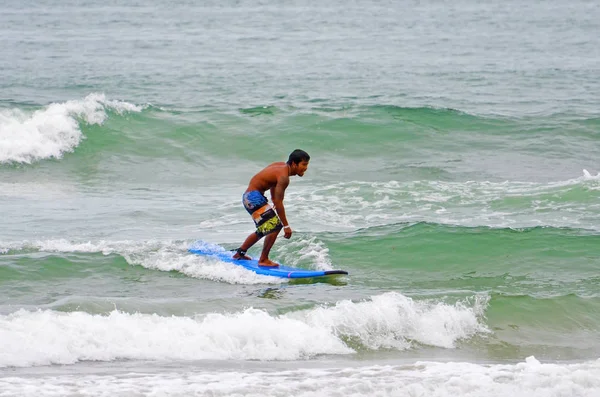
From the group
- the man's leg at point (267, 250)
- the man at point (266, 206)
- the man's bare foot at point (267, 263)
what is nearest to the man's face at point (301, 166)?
the man at point (266, 206)

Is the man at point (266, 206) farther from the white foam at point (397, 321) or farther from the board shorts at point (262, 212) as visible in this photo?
the white foam at point (397, 321)

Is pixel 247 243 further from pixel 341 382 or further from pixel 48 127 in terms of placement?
pixel 48 127

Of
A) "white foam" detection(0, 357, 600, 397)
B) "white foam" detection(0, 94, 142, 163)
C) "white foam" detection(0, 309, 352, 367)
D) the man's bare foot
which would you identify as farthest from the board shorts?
"white foam" detection(0, 94, 142, 163)

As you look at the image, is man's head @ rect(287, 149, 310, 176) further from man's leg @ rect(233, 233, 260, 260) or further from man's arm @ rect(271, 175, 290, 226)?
man's leg @ rect(233, 233, 260, 260)

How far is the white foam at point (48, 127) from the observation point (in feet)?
56.6

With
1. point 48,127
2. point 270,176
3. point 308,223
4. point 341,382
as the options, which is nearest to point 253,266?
point 270,176

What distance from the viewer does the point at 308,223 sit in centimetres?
1234

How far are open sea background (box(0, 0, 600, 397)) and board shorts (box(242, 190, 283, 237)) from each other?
23.1 inches

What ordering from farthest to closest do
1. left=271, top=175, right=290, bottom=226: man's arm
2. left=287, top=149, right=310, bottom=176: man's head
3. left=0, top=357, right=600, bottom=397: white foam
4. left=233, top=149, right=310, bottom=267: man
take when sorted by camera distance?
left=233, top=149, right=310, bottom=267: man → left=271, top=175, right=290, bottom=226: man's arm → left=287, top=149, right=310, bottom=176: man's head → left=0, top=357, right=600, bottom=397: white foam

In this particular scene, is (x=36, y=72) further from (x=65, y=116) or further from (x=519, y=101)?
(x=519, y=101)

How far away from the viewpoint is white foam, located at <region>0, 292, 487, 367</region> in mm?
7355

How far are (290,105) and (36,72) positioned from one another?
905 centimetres

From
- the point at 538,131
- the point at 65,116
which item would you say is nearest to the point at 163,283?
the point at 65,116

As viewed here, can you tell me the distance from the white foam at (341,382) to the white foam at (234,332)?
460mm
